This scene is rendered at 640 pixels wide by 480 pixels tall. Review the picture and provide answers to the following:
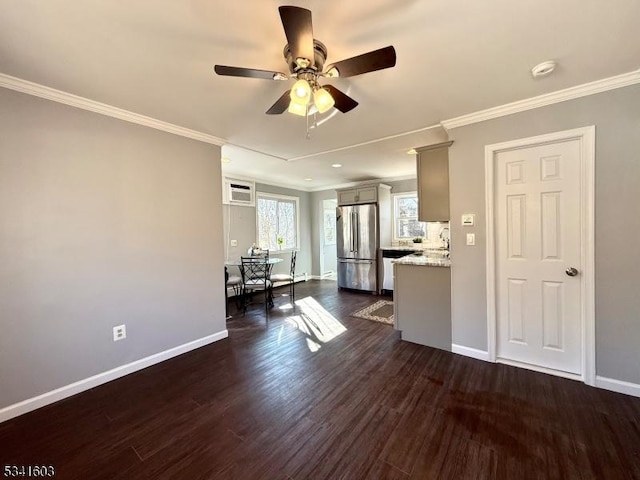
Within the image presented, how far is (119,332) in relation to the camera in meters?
2.53

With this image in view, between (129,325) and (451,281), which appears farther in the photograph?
(451,281)

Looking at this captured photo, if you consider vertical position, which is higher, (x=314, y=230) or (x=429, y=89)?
(x=429, y=89)

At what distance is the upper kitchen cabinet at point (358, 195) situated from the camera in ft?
18.5

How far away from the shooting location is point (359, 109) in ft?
8.46

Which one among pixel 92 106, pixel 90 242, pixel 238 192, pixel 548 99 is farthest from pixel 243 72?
pixel 238 192

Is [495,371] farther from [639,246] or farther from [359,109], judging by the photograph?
[359,109]

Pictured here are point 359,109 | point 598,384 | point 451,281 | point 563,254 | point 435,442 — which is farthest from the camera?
point 451,281

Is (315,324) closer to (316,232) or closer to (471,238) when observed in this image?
(471,238)

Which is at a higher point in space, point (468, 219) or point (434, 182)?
point (434, 182)

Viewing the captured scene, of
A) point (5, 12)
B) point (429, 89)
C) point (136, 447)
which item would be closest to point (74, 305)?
point (136, 447)

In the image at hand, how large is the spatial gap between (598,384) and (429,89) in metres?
2.79

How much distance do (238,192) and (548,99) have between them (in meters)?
4.78

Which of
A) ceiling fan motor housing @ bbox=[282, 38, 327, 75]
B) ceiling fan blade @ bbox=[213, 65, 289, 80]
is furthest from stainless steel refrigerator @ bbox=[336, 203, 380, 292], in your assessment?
ceiling fan blade @ bbox=[213, 65, 289, 80]

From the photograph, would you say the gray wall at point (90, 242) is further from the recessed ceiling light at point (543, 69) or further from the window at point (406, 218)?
the window at point (406, 218)
